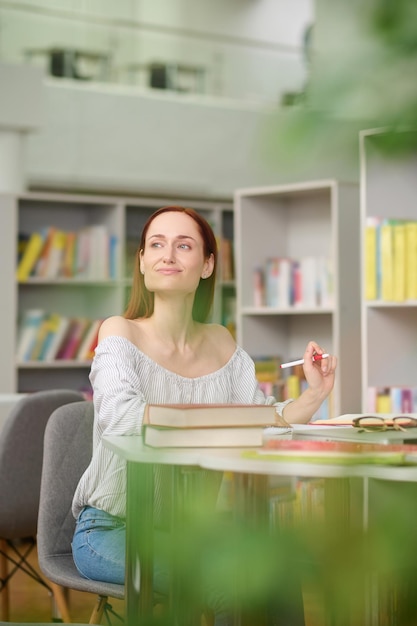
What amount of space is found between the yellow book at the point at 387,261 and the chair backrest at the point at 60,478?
199 cm

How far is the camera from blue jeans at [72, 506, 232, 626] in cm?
205

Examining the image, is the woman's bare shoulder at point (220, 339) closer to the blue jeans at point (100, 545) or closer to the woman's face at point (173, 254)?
the woman's face at point (173, 254)

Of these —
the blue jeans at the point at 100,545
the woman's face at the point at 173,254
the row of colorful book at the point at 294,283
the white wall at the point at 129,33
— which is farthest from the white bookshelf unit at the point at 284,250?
the white wall at the point at 129,33

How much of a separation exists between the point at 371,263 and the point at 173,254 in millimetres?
2160

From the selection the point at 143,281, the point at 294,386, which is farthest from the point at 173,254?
the point at 294,386

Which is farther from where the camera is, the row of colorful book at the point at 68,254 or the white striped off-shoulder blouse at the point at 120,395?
the row of colorful book at the point at 68,254

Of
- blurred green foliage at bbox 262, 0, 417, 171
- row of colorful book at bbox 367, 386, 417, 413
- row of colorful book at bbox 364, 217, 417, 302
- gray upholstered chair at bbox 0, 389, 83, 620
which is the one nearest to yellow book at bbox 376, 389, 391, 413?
row of colorful book at bbox 367, 386, 417, 413

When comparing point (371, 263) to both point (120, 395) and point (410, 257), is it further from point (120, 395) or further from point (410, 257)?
point (120, 395)

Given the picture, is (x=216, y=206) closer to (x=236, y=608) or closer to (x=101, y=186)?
(x=101, y=186)

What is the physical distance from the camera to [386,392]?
4.19 metres

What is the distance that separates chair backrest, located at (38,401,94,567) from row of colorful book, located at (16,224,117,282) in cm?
405

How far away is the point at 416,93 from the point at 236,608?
0.26 meters

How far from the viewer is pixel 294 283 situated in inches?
200

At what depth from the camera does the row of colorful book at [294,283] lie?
4.93 meters
